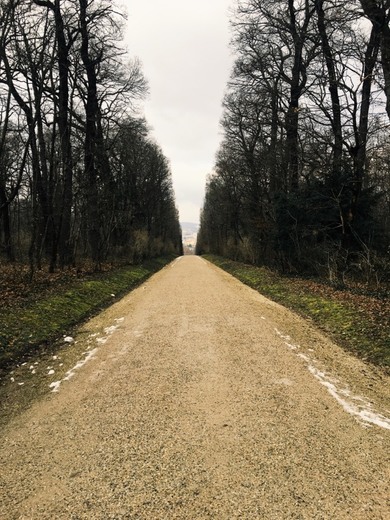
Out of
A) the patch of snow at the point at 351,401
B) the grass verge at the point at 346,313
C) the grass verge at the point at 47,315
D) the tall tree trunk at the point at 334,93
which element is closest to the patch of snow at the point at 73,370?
the grass verge at the point at 47,315

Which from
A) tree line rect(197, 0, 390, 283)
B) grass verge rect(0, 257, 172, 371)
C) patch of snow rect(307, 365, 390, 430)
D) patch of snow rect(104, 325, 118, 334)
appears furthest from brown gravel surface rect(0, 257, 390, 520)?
tree line rect(197, 0, 390, 283)

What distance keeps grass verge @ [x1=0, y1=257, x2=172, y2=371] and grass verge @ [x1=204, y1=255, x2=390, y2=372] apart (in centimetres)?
567

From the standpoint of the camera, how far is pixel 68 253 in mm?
18125

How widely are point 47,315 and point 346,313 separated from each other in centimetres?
699

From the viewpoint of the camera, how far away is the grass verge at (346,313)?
635 centimetres

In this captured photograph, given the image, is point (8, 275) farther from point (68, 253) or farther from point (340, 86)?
point (340, 86)

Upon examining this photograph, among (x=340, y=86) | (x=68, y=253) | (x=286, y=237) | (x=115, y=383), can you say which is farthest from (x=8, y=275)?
(x=340, y=86)

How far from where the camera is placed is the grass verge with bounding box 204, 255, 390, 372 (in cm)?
635

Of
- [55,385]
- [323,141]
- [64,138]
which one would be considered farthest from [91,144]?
[55,385]

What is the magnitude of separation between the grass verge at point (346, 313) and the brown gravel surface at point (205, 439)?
0.69 metres

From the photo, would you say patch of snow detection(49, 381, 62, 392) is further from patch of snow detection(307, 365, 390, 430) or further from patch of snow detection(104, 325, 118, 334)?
patch of snow detection(307, 365, 390, 430)

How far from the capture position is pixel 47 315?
833 centimetres

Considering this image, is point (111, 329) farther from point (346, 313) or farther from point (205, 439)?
point (346, 313)

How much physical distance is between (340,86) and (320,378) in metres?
11.4
